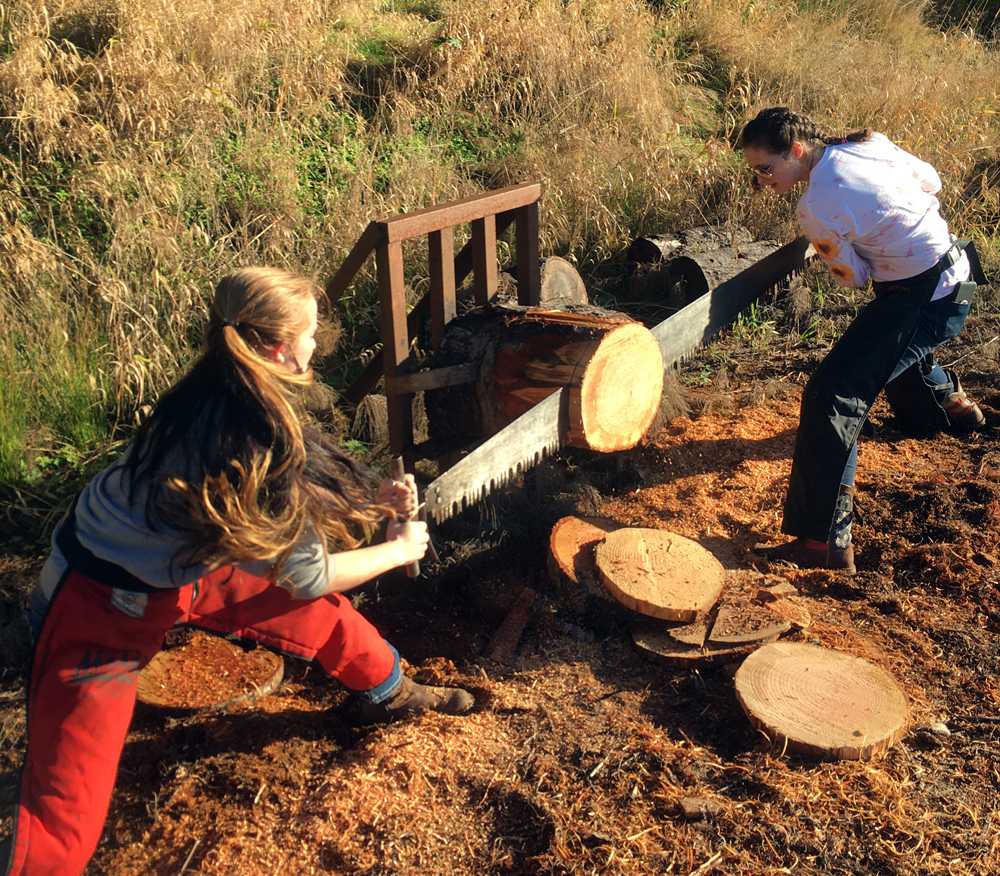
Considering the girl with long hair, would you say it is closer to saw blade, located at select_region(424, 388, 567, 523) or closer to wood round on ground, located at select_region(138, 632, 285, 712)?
wood round on ground, located at select_region(138, 632, 285, 712)

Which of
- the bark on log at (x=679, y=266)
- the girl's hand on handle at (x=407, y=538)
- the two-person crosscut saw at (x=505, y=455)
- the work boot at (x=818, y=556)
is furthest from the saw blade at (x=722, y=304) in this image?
the girl's hand on handle at (x=407, y=538)

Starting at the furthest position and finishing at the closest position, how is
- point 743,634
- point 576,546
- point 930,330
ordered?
1. point 930,330
2. point 576,546
3. point 743,634

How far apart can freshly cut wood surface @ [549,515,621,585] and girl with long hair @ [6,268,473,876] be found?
4.56 feet


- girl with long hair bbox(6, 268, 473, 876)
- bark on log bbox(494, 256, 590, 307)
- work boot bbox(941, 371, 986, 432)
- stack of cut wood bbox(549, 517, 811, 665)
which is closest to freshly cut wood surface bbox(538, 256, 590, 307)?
bark on log bbox(494, 256, 590, 307)

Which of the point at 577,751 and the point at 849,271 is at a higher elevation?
the point at 849,271

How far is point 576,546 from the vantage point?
165 inches

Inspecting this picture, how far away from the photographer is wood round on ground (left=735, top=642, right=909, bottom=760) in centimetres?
313

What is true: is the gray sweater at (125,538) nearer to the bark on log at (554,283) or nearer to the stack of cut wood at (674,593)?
the stack of cut wood at (674,593)

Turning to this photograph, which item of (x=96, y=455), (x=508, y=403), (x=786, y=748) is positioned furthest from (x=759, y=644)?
(x=96, y=455)

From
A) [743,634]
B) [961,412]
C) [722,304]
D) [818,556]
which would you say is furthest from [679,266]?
[743,634]

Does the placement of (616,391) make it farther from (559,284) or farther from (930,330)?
(559,284)

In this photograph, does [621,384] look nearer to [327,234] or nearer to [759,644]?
[759,644]

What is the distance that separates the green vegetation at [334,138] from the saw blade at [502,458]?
202 cm

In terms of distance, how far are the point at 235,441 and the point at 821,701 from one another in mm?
2163
